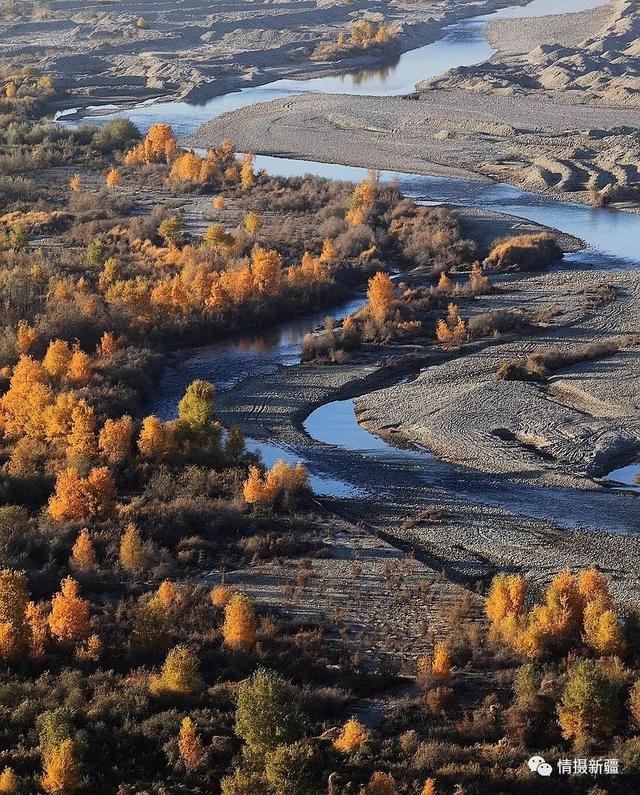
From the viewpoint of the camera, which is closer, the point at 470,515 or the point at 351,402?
the point at 470,515

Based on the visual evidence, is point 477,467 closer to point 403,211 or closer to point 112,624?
point 112,624

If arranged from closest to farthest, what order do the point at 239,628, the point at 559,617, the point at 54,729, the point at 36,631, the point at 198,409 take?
the point at 54,729
the point at 36,631
the point at 239,628
the point at 559,617
the point at 198,409

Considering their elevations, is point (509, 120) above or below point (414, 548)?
above

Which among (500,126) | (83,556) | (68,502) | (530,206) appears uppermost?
(500,126)

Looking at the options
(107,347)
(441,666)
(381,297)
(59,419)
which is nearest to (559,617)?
(441,666)

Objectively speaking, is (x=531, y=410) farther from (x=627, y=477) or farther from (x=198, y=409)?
(x=198, y=409)

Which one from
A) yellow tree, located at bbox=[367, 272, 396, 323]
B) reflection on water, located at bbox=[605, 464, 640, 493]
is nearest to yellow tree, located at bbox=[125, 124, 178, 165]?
yellow tree, located at bbox=[367, 272, 396, 323]

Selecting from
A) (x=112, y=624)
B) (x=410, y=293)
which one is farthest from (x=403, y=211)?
(x=112, y=624)
